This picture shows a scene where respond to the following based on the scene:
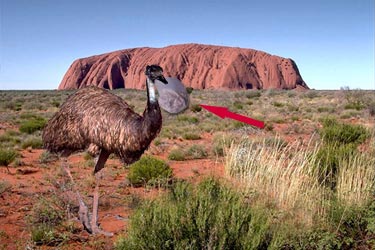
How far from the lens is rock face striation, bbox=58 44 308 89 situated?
89500mm

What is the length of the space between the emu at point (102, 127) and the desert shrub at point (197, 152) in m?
6.40

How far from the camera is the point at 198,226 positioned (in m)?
3.70

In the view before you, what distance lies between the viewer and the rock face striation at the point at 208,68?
294 feet

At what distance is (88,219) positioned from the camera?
5.48 meters

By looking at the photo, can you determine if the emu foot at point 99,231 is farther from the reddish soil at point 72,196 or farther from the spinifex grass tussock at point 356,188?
the spinifex grass tussock at point 356,188

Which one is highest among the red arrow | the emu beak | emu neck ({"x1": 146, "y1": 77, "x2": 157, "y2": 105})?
the emu beak

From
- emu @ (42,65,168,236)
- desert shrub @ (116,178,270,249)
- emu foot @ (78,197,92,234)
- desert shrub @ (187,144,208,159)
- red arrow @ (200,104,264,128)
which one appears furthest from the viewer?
desert shrub @ (187,144,208,159)

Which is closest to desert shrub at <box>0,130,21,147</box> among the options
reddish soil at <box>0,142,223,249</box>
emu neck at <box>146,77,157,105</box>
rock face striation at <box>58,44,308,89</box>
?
reddish soil at <box>0,142,223,249</box>

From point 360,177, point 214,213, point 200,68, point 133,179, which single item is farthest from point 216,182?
point 200,68

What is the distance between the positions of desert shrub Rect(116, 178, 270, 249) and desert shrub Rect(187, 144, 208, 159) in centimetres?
801

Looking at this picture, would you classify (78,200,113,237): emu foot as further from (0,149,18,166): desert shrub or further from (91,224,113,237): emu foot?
(0,149,18,166): desert shrub

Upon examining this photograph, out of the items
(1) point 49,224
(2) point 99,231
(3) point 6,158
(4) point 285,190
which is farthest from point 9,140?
(4) point 285,190

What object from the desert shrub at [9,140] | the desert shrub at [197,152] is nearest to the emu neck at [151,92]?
the desert shrub at [197,152]

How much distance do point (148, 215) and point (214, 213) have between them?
58cm
